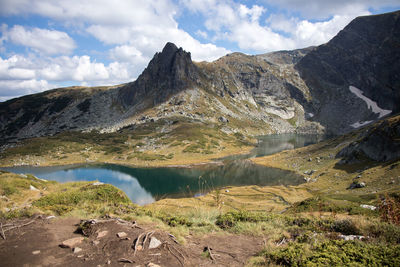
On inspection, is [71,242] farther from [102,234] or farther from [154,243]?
[154,243]

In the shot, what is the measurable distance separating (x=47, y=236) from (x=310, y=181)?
268 ft

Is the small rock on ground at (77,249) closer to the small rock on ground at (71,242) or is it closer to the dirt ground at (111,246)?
the dirt ground at (111,246)

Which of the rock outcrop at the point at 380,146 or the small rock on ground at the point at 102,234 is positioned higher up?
the small rock on ground at the point at 102,234

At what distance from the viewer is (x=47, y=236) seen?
10.2 meters

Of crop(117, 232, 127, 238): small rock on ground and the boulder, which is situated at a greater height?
the boulder

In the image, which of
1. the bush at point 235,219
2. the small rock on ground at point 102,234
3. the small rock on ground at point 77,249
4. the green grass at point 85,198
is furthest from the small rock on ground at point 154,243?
the green grass at point 85,198

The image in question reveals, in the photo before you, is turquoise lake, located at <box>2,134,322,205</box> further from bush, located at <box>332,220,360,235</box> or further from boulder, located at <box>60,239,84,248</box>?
boulder, located at <box>60,239,84,248</box>

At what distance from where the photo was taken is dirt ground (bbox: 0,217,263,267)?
8531 mm

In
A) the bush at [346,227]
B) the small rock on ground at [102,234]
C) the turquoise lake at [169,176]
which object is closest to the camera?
the small rock on ground at [102,234]

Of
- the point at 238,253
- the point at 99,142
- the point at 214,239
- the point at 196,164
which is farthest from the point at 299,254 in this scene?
the point at 99,142

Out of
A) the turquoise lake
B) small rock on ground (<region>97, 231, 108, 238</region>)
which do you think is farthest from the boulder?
the turquoise lake

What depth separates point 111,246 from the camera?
31.0 feet

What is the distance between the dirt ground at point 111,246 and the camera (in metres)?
8.53

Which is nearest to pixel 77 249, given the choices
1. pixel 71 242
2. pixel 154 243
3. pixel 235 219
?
pixel 71 242
